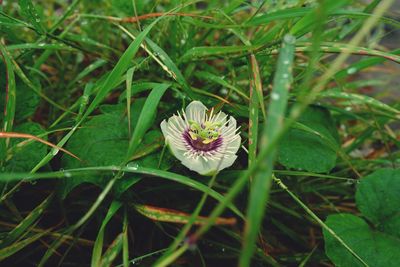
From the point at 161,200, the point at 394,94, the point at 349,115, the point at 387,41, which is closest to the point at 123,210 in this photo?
the point at 161,200

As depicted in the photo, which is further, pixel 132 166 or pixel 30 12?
pixel 30 12

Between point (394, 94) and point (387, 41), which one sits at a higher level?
point (387, 41)

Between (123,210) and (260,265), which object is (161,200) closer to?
(123,210)

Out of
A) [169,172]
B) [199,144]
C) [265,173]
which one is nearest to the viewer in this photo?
[265,173]

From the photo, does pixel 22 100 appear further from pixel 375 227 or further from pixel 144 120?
pixel 375 227

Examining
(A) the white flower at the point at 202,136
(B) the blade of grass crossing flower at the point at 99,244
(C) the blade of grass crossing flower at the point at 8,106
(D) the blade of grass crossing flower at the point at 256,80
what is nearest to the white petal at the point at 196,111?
(A) the white flower at the point at 202,136

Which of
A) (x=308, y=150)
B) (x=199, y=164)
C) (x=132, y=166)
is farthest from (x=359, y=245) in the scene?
(x=132, y=166)

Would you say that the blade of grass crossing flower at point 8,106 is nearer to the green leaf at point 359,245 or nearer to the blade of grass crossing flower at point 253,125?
the blade of grass crossing flower at point 253,125

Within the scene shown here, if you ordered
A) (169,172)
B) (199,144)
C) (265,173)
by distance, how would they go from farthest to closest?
(199,144)
(169,172)
(265,173)
